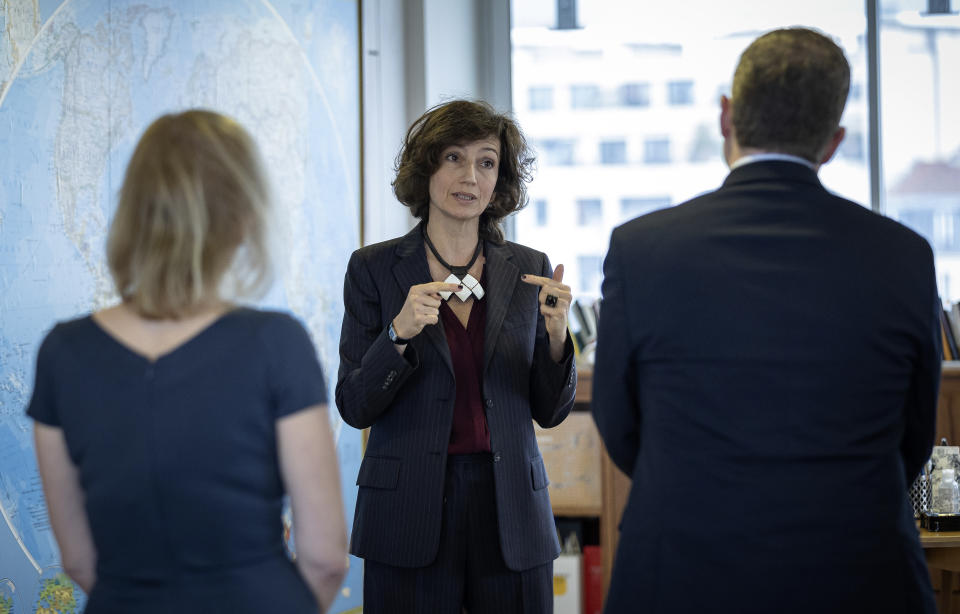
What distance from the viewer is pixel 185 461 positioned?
1.18m

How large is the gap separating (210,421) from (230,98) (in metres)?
2.01

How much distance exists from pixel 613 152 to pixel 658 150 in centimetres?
22

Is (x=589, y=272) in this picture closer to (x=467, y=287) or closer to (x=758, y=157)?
(x=467, y=287)

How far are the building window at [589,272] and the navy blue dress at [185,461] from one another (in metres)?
3.41

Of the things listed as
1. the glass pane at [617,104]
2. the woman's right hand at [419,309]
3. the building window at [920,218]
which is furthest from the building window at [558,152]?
the woman's right hand at [419,309]

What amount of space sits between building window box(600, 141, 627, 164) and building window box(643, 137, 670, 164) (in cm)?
12

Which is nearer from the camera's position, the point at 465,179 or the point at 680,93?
the point at 465,179

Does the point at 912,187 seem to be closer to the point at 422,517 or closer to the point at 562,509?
the point at 562,509

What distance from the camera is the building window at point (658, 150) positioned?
14.9 ft

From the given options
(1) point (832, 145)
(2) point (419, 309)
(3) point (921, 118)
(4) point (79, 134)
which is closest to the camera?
(1) point (832, 145)

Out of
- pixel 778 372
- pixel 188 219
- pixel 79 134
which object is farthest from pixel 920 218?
pixel 188 219

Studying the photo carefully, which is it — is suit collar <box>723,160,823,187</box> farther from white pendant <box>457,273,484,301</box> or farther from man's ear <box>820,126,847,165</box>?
white pendant <box>457,273,484,301</box>

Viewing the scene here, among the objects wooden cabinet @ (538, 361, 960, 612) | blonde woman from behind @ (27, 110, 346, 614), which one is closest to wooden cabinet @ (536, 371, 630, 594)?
wooden cabinet @ (538, 361, 960, 612)

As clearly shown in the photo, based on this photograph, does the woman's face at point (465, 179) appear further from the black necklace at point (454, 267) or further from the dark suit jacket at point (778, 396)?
the dark suit jacket at point (778, 396)
